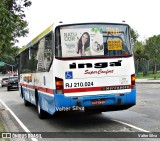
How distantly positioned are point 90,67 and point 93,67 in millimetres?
89

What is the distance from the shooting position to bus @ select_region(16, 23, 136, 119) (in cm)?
1041

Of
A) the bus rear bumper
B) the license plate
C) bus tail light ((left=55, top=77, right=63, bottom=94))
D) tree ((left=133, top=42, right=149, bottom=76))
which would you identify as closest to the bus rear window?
bus tail light ((left=55, top=77, right=63, bottom=94))

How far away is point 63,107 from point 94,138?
1644mm

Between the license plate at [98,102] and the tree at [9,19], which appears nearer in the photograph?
the license plate at [98,102]

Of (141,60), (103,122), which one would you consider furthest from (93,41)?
(141,60)

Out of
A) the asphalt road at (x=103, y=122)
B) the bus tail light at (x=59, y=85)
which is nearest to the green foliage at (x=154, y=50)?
the asphalt road at (x=103, y=122)

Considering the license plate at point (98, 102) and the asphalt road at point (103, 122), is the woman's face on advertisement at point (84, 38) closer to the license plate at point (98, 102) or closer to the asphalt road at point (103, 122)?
the license plate at point (98, 102)

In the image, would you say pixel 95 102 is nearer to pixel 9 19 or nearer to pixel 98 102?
pixel 98 102

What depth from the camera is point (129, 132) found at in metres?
9.54

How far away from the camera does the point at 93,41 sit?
10.7 meters

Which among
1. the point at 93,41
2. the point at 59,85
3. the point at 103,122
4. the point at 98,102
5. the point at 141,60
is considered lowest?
the point at 103,122

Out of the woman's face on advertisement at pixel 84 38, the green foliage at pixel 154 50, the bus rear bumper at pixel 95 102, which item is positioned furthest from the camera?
the green foliage at pixel 154 50

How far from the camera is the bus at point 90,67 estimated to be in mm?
10406

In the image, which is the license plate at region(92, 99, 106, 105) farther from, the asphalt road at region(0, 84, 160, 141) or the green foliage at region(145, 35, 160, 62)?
the green foliage at region(145, 35, 160, 62)
